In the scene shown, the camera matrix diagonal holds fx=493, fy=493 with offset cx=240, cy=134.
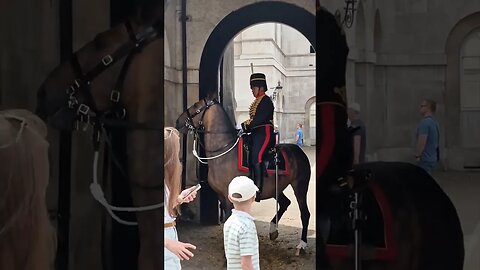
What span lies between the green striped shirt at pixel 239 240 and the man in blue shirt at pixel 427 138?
2.96 feet

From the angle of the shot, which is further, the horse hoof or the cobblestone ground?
the horse hoof

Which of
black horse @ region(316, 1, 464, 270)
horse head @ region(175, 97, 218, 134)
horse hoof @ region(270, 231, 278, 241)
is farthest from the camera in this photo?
horse hoof @ region(270, 231, 278, 241)

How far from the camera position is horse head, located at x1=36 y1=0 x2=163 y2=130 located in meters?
1.67

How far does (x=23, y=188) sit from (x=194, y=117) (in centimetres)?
181

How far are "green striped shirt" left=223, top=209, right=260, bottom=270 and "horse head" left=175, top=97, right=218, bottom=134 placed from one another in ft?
3.70

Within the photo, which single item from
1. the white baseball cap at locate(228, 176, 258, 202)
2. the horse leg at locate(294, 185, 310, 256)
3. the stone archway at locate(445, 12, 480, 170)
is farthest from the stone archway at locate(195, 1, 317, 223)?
the stone archway at locate(445, 12, 480, 170)

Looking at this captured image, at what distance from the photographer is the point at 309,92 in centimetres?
424

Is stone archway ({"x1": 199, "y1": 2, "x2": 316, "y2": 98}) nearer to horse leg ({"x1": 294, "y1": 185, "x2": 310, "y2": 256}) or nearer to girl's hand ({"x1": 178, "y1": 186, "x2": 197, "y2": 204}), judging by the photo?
girl's hand ({"x1": 178, "y1": 186, "x2": 197, "y2": 204})

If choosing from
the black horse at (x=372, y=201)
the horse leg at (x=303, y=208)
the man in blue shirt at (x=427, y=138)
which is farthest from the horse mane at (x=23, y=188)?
the horse leg at (x=303, y=208)

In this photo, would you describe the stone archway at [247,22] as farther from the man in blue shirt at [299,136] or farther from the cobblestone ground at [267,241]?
the cobblestone ground at [267,241]

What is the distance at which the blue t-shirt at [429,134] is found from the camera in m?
1.62

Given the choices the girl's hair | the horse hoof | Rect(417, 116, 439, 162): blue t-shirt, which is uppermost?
Rect(417, 116, 439, 162): blue t-shirt

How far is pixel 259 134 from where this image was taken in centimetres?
360

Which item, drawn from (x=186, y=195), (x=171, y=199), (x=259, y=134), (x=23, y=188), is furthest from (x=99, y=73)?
(x=259, y=134)
